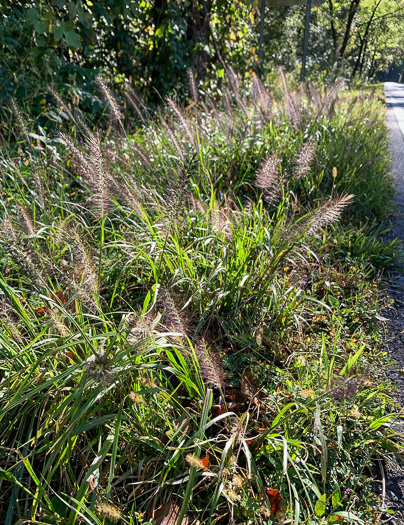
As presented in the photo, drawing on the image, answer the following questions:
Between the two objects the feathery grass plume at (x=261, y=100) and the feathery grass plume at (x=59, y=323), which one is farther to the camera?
the feathery grass plume at (x=261, y=100)

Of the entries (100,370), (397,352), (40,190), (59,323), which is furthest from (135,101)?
(100,370)

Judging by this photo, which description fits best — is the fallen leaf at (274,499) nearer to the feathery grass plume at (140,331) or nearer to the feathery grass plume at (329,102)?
the feathery grass plume at (140,331)

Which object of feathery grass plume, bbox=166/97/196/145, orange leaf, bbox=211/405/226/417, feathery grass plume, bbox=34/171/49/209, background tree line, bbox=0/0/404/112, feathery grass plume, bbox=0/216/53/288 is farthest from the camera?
background tree line, bbox=0/0/404/112

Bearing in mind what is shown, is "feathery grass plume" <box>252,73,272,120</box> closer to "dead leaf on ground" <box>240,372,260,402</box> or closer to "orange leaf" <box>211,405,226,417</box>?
"dead leaf on ground" <box>240,372,260,402</box>

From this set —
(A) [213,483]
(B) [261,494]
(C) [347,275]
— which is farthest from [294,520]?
(C) [347,275]

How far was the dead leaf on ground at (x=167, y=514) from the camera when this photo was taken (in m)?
1.19

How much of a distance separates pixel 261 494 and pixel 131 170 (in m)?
2.25

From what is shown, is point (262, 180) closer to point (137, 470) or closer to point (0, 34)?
point (137, 470)

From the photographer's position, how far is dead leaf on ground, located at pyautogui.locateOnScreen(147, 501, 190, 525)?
3.89 ft

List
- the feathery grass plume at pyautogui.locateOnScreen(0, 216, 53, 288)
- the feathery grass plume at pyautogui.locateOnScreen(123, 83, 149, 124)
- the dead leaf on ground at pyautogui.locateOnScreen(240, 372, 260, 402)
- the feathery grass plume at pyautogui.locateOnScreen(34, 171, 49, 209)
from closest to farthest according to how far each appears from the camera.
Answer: the feathery grass plume at pyautogui.locateOnScreen(0, 216, 53, 288)
the dead leaf on ground at pyautogui.locateOnScreen(240, 372, 260, 402)
the feathery grass plume at pyautogui.locateOnScreen(34, 171, 49, 209)
the feathery grass plume at pyautogui.locateOnScreen(123, 83, 149, 124)

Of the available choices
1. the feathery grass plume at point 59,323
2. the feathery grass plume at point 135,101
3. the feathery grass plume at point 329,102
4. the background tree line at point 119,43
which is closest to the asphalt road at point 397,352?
the feathery grass plume at point 329,102

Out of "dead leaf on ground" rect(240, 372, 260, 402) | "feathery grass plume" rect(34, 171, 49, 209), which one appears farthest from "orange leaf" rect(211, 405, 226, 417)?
"feathery grass plume" rect(34, 171, 49, 209)

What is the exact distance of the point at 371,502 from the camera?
1.31m

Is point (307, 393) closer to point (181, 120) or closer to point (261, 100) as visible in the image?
point (181, 120)
